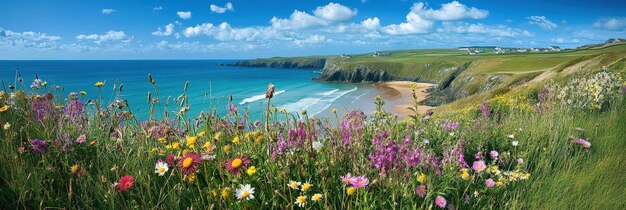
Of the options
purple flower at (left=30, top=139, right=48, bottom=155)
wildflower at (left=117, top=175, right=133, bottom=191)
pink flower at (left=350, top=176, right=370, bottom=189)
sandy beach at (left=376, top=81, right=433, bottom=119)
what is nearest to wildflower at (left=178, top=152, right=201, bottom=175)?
wildflower at (left=117, top=175, right=133, bottom=191)

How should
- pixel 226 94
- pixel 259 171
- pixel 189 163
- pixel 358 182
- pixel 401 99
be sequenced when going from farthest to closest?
1. pixel 226 94
2. pixel 401 99
3. pixel 259 171
4. pixel 358 182
5. pixel 189 163

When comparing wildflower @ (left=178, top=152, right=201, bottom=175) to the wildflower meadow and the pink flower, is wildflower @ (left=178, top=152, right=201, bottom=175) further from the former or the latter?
the pink flower

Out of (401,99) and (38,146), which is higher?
(38,146)

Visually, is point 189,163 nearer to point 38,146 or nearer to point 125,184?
point 125,184

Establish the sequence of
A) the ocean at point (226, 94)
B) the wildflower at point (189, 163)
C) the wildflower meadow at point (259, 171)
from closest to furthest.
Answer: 1. the wildflower at point (189, 163)
2. the wildflower meadow at point (259, 171)
3. the ocean at point (226, 94)

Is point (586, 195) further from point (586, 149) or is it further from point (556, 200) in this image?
point (586, 149)

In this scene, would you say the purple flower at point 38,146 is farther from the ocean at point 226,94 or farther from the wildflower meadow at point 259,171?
the ocean at point 226,94

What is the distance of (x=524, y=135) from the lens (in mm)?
4707

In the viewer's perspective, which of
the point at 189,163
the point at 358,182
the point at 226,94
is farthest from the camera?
the point at 226,94

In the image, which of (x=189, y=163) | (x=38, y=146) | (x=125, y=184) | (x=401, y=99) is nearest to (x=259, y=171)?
(x=189, y=163)

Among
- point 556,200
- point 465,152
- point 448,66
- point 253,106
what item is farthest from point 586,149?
point 448,66

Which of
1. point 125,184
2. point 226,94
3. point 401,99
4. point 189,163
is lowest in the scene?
point 401,99

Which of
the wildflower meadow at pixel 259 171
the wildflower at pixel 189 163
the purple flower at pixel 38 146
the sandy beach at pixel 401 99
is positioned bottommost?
the sandy beach at pixel 401 99

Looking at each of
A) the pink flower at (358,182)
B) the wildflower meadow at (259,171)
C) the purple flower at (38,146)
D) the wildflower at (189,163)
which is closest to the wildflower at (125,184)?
the wildflower meadow at (259,171)
